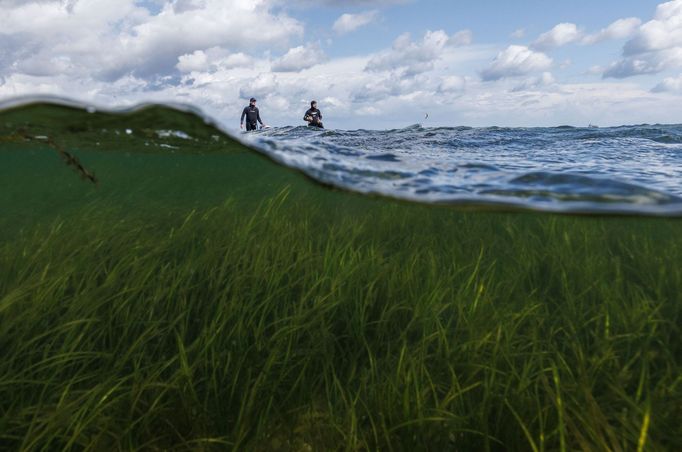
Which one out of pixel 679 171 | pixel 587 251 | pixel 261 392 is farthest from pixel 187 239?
pixel 679 171

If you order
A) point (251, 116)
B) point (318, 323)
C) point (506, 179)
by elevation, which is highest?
point (251, 116)

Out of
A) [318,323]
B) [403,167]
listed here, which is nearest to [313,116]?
[403,167]

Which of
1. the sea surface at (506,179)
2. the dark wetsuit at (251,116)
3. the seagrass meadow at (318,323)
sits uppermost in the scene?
the dark wetsuit at (251,116)

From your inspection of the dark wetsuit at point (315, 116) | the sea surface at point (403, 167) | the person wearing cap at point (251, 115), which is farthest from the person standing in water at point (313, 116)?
the sea surface at point (403, 167)

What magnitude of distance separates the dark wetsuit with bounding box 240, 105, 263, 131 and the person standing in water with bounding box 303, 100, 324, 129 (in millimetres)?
2067

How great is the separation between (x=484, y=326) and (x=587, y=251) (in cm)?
329

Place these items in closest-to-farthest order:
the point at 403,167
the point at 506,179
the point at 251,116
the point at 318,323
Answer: the point at 318,323 < the point at 506,179 < the point at 403,167 < the point at 251,116

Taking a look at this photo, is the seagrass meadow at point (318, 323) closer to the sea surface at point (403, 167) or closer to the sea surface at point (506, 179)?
the sea surface at point (403, 167)

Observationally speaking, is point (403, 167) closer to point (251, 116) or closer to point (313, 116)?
point (313, 116)

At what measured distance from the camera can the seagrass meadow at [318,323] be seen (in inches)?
114

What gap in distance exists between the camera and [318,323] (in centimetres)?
400

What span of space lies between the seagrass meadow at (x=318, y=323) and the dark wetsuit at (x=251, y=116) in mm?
10060

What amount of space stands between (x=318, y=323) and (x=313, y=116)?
14.3m

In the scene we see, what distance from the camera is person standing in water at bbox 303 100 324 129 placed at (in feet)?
57.1
